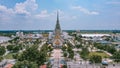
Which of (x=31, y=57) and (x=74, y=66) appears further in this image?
(x=74, y=66)

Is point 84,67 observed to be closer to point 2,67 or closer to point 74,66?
point 74,66

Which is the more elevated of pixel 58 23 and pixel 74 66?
pixel 58 23

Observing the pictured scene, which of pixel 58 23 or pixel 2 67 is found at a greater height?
pixel 58 23

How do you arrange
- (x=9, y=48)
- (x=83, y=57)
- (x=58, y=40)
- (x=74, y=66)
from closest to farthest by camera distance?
(x=74, y=66)
(x=83, y=57)
(x=9, y=48)
(x=58, y=40)

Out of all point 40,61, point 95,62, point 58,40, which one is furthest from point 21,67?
point 58,40

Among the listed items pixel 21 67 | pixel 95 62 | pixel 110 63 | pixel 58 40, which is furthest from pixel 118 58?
pixel 58 40

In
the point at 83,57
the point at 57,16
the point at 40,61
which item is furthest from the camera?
the point at 57,16

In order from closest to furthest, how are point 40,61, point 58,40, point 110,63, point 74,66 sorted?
point 40,61
point 74,66
point 110,63
point 58,40

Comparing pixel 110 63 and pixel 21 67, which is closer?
pixel 21 67

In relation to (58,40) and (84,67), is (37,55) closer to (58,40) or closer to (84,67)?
(84,67)
